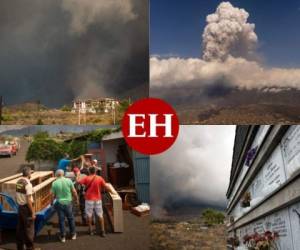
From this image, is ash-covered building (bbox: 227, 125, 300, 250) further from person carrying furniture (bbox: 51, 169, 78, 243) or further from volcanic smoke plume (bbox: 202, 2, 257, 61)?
person carrying furniture (bbox: 51, 169, 78, 243)

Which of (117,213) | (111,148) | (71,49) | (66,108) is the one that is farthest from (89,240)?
(71,49)

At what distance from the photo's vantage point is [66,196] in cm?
404

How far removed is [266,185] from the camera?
3.80 m

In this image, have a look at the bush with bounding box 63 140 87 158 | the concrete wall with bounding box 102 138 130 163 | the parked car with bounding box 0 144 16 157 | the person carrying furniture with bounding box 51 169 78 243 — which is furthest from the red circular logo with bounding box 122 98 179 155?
the parked car with bounding box 0 144 16 157

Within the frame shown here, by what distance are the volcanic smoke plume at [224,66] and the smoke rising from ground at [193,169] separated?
636mm

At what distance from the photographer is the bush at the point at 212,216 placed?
4105mm

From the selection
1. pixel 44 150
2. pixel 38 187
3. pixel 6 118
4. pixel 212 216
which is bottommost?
pixel 212 216

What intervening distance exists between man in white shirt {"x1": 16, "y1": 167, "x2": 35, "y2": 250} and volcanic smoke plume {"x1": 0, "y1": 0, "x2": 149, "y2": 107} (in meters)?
0.79

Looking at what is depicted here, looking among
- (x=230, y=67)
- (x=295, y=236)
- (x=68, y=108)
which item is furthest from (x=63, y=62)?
(x=295, y=236)

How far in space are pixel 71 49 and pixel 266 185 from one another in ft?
6.59

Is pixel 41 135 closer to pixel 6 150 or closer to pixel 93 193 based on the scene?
pixel 6 150

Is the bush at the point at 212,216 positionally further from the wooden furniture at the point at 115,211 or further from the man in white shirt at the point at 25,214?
the man in white shirt at the point at 25,214

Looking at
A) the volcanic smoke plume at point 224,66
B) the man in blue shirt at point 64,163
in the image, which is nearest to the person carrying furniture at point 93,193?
the man in blue shirt at point 64,163

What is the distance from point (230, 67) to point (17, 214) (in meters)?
2.27
